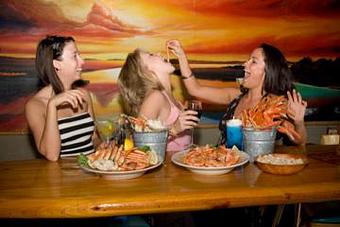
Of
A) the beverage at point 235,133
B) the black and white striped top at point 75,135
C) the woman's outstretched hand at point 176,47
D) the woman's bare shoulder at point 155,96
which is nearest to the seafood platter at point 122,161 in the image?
the beverage at point 235,133

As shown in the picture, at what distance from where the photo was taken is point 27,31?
3.29 meters

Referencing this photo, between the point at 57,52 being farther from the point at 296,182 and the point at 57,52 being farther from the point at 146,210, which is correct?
the point at 296,182

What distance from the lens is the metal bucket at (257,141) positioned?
1.76 m

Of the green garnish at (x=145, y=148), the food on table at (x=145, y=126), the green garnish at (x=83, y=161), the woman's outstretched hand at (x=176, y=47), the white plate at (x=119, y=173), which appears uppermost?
the woman's outstretched hand at (x=176, y=47)

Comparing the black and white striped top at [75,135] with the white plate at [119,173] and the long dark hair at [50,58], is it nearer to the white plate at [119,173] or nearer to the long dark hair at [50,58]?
the long dark hair at [50,58]

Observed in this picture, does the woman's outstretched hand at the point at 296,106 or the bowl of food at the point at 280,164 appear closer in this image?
the bowl of food at the point at 280,164

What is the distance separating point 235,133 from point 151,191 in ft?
2.26

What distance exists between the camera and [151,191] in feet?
4.42

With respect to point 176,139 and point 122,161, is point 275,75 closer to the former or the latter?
point 176,139

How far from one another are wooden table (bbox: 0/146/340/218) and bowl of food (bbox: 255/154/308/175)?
0.03m

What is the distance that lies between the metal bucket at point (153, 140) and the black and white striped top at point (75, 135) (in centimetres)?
68

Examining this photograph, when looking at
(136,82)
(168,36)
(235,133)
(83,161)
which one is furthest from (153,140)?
(168,36)

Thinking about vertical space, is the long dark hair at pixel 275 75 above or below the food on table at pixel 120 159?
above

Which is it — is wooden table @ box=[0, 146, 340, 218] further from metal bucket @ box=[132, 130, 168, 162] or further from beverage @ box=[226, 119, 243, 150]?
beverage @ box=[226, 119, 243, 150]
